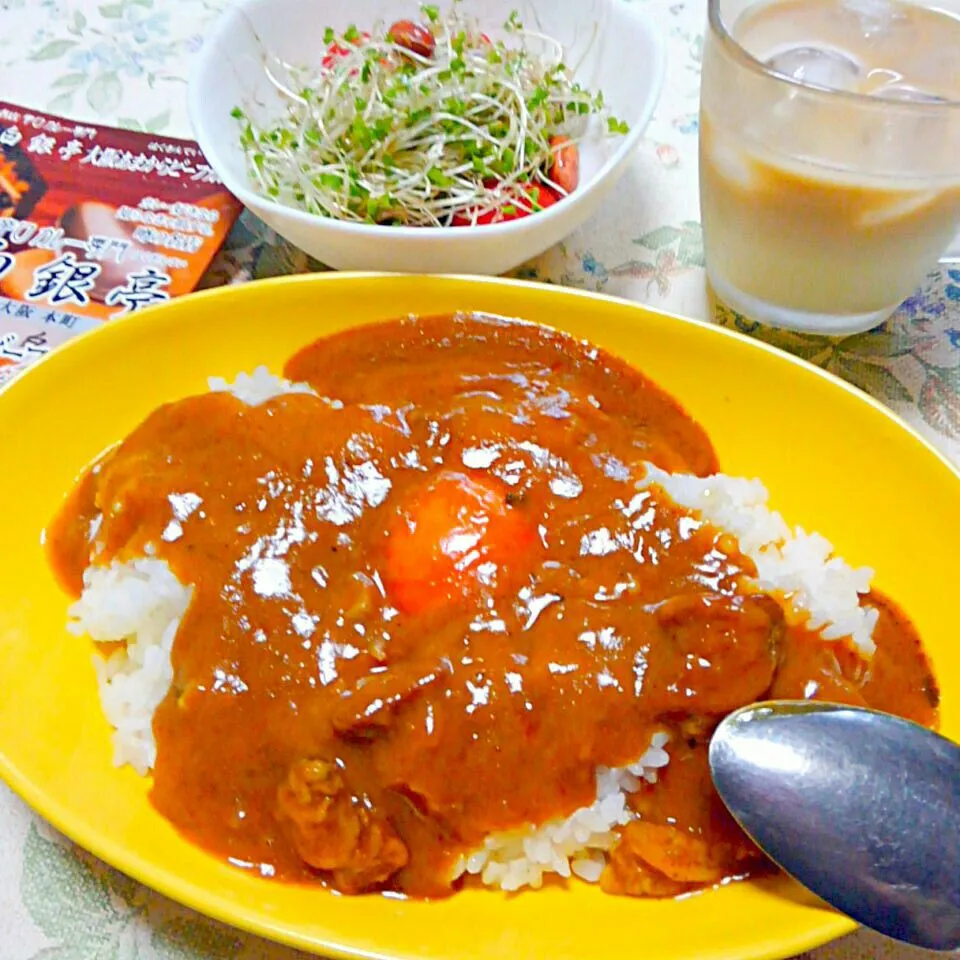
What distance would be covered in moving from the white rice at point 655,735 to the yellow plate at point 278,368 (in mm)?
50

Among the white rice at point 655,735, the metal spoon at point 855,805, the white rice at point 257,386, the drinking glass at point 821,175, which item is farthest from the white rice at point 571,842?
the drinking glass at point 821,175

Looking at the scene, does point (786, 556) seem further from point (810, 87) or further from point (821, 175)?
point (810, 87)

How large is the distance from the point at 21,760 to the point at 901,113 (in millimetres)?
2150

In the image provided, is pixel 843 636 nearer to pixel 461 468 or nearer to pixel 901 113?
pixel 461 468

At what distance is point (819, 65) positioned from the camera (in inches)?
91.5

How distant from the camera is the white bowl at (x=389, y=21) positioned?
7.75ft

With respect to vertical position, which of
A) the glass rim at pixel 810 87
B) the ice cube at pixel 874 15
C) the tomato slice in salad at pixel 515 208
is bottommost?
the tomato slice in salad at pixel 515 208

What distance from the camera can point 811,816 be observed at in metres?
1.61

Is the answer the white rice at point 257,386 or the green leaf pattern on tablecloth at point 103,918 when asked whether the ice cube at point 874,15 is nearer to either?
the white rice at point 257,386

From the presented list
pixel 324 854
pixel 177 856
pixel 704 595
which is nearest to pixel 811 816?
pixel 704 595

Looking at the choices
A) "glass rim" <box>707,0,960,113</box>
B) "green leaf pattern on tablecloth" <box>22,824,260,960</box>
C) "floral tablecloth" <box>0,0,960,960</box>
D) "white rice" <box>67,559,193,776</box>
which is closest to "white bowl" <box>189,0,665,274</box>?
"floral tablecloth" <box>0,0,960,960</box>

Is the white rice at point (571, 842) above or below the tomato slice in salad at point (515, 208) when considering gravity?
below

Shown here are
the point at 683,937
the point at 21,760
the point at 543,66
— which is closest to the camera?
the point at 683,937

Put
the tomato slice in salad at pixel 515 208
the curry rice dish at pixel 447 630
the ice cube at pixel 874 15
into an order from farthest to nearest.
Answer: the tomato slice in salad at pixel 515 208 → the ice cube at pixel 874 15 → the curry rice dish at pixel 447 630
